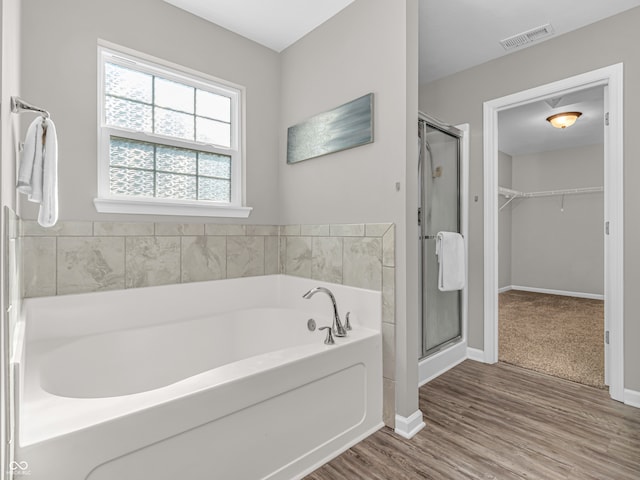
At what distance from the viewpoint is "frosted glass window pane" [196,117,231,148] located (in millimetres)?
2494

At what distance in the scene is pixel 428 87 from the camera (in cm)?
335

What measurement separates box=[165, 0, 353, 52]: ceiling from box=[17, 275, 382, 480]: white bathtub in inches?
74.0

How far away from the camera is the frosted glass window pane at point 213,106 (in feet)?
8.14

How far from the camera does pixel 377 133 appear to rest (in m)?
2.03

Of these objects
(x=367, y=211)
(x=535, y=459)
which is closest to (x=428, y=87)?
(x=367, y=211)

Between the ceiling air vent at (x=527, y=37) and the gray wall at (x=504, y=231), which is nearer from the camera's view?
the ceiling air vent at (x=527, y=37)

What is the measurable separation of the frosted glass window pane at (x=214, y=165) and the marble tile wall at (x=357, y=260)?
67cm

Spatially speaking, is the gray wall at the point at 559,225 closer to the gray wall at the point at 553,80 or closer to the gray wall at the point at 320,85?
the gray wall at the point at 553,80

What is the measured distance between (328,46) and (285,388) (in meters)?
2.23

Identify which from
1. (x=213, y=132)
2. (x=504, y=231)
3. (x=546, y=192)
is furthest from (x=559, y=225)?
(x=213, y=132)

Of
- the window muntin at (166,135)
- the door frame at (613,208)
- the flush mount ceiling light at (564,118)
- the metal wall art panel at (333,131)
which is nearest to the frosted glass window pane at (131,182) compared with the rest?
the window muntin at (166,135)

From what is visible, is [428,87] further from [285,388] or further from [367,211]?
[285,388]

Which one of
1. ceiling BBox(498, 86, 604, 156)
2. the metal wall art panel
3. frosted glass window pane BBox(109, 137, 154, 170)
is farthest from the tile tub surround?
ceiling BBox(498, 86, 604, 156)

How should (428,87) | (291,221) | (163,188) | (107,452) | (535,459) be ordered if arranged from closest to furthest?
(107,452), (535,459), (163,188), (291,221), (428,87)
